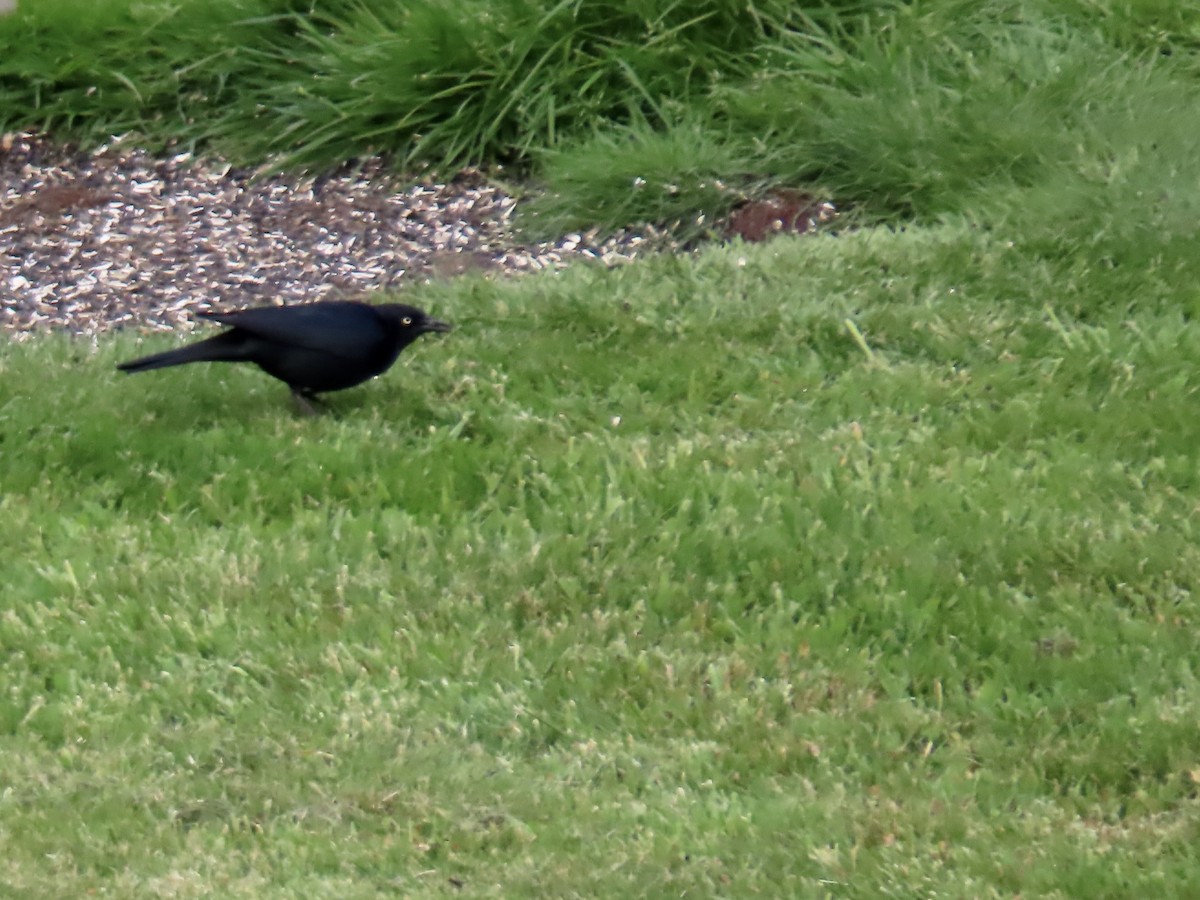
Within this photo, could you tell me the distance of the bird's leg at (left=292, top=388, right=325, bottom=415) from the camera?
6.10 m

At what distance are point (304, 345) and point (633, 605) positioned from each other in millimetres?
1684

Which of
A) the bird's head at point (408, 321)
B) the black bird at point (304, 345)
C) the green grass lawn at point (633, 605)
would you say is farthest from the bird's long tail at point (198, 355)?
the bird's head at point (408, 321)

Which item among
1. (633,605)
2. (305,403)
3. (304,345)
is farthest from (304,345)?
(633,605)

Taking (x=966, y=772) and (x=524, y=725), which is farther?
(x=524, y=725)

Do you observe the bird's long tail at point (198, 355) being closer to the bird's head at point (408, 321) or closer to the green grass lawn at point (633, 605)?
the green grass lawn at point (633, 605)

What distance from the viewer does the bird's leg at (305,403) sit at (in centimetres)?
610

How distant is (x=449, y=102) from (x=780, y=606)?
4.62m

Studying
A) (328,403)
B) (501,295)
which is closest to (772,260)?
(501,295)

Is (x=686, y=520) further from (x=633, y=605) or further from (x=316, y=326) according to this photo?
(x=316, y=326)

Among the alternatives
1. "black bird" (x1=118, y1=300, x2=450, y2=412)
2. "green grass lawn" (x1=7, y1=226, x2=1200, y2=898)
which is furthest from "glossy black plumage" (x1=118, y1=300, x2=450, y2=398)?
"green grass lawn" (x1=7, y1=226, x2=1200, y2=898)

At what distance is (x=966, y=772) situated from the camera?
13.3 ft

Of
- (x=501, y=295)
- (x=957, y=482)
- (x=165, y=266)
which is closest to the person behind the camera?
(x=957, y=482)

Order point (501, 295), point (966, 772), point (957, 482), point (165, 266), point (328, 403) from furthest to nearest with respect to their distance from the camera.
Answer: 1. point (165, 266)
2. point (501, 295)
3. point (328, 403)
4. point (957, 482)
5. point (966, 772)

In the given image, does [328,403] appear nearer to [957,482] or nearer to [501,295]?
[501,295]
